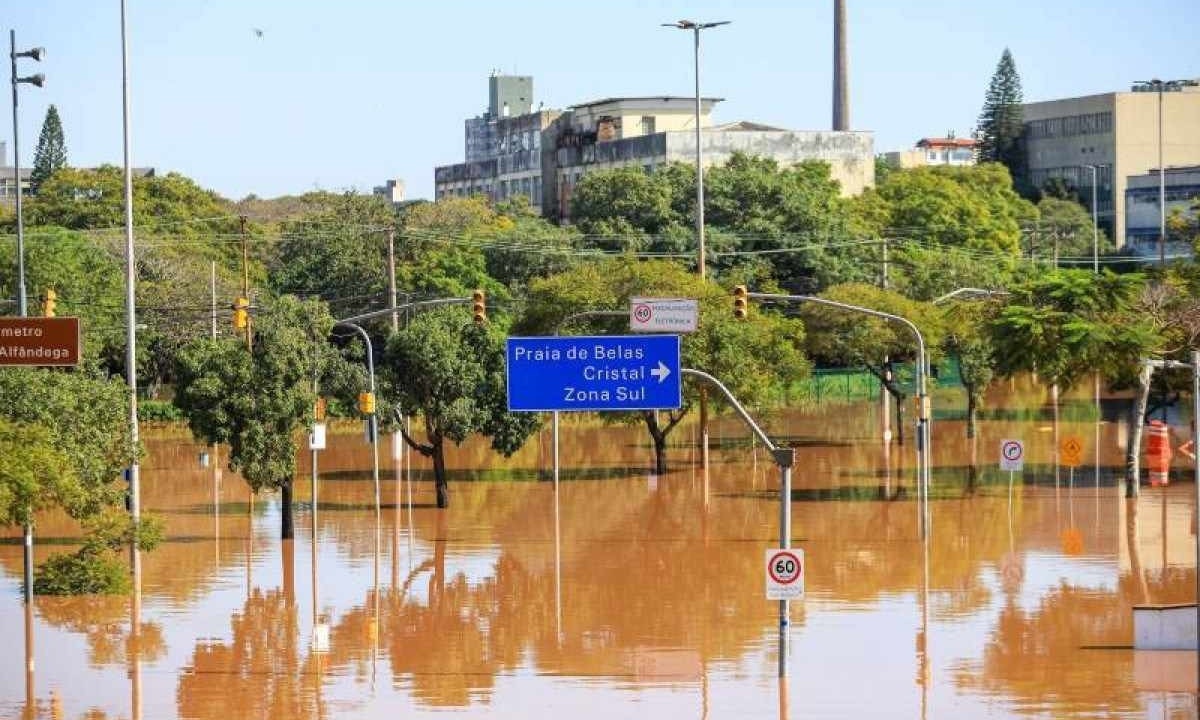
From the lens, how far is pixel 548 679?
31.2 metres

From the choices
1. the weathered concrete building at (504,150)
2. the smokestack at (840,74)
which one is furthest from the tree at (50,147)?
the smokestack at (840,74)

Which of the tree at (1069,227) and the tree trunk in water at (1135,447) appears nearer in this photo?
the tree trunk in water at (1135,447)

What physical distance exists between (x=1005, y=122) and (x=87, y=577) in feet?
405

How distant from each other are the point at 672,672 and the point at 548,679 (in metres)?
1.93

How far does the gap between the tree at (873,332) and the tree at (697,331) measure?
6924mm

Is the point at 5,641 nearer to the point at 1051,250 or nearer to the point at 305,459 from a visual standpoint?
the point at 305,459

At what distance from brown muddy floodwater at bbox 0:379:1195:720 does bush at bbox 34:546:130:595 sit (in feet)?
1.96

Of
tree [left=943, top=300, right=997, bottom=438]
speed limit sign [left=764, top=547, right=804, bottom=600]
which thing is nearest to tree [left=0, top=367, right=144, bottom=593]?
speed limit sign [left=764, top=547, right=804, bottom=600]

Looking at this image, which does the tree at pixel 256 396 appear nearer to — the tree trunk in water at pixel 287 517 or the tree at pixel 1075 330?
the tree trunk in water at pixel 287 517

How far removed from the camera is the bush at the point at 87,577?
40.5 metres

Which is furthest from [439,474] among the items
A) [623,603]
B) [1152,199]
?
[1152,199]

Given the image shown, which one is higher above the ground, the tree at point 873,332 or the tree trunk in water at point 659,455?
the tree at point 873,332

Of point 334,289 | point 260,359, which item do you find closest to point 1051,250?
point 334,289

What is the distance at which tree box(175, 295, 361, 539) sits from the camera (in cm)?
4750
